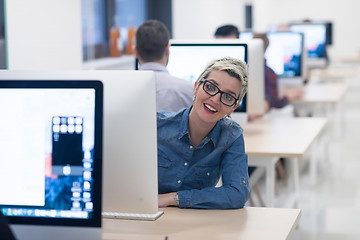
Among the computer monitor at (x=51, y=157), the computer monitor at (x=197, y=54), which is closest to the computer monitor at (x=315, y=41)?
the computer monitor at (x=197, y=54)

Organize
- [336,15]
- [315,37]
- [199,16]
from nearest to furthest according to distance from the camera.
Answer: [315,37] < [199,16] < [336,15]

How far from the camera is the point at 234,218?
2.16m

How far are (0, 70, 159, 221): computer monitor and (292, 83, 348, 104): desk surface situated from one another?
13.7 ft

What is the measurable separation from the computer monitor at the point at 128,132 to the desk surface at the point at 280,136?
1.64 m

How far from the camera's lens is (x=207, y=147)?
2.34m

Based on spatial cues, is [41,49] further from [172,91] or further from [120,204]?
[120,204]

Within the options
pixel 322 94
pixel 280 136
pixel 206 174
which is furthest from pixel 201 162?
pixel 322 94

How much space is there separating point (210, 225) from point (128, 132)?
408 mm

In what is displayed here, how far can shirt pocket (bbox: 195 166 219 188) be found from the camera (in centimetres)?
235

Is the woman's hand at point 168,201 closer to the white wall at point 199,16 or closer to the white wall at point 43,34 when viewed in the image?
the white wall at point 43,34

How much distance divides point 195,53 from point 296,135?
729 mm

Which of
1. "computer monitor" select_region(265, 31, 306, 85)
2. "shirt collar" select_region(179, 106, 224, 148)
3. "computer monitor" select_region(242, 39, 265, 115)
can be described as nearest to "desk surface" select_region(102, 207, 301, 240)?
"shirt collar" select_region(179, 106, 224, 148)

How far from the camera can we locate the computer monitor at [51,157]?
1678 mm

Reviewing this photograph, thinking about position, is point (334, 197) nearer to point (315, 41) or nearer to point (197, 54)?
point (197, 54)
